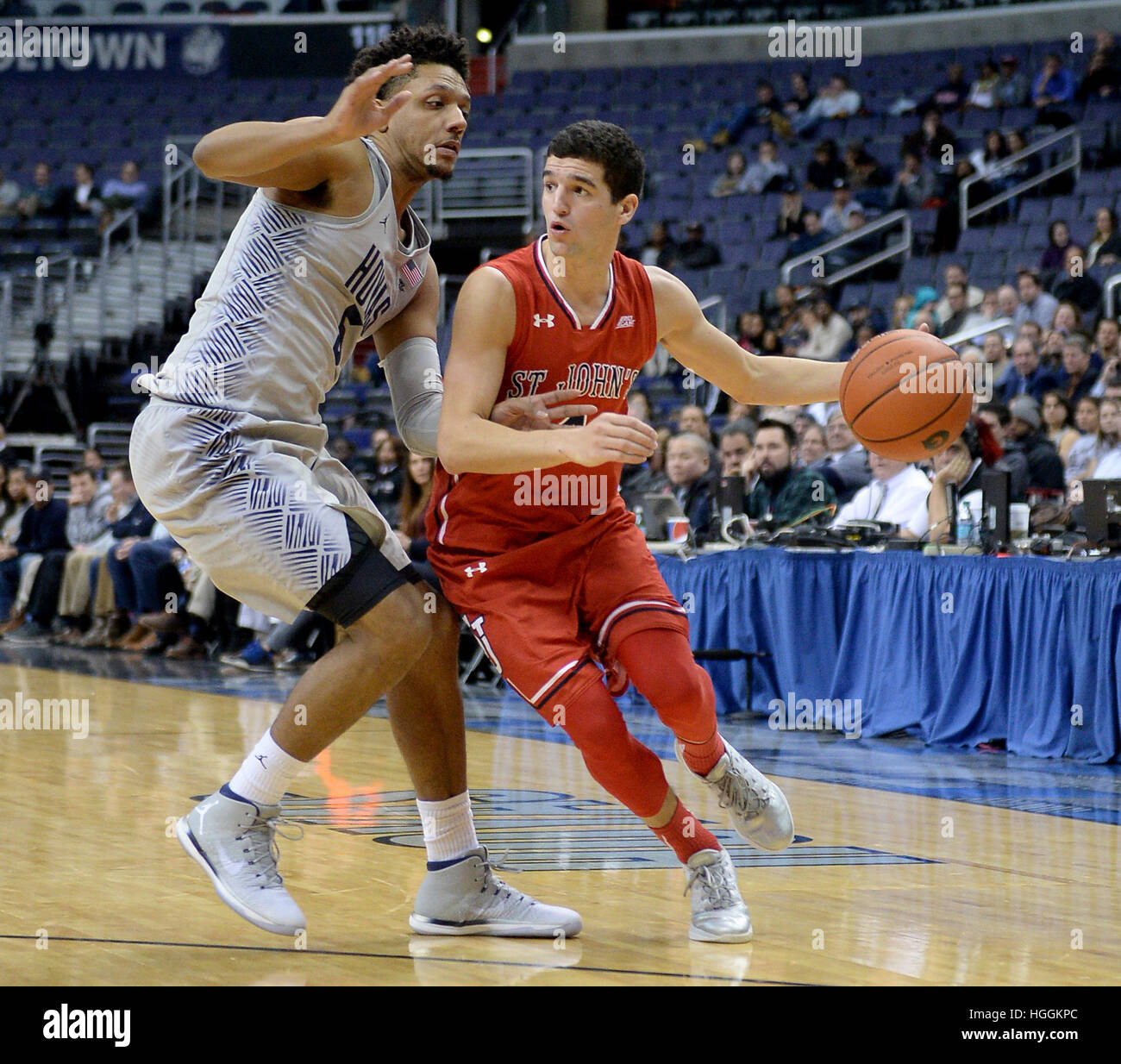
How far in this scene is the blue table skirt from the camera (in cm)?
601

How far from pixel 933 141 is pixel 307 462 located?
454 inches

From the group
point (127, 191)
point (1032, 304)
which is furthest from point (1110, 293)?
point (127, 191)

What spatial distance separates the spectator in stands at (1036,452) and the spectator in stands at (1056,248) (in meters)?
3.25

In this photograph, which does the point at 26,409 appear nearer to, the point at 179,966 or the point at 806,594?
the point at 806,594

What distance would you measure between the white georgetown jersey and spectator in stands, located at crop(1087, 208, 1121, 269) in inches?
347

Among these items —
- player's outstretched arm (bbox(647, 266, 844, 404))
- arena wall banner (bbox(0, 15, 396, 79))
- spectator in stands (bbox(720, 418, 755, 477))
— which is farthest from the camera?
arena wall banner (bbox(0, 15, 396, 79))

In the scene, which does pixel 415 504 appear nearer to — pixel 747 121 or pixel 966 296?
pixel 966 296

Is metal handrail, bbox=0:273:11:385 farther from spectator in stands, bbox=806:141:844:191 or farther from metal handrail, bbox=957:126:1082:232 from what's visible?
metal handrail, bbox=957:126:1082:232

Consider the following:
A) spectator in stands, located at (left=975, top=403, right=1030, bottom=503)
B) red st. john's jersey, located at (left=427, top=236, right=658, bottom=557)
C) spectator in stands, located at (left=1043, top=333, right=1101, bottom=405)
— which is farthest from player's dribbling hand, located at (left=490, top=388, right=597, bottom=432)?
spectator in stands, located at (left=1043, top=333, right=1101, bottom=405)

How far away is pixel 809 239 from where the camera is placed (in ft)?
42.4

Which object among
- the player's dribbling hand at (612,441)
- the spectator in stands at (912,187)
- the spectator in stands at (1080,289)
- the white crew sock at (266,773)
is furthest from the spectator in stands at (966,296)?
the white crew sock at (266,773)

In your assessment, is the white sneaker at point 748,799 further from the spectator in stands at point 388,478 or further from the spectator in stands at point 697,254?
the spectator in stands at point 697,254
